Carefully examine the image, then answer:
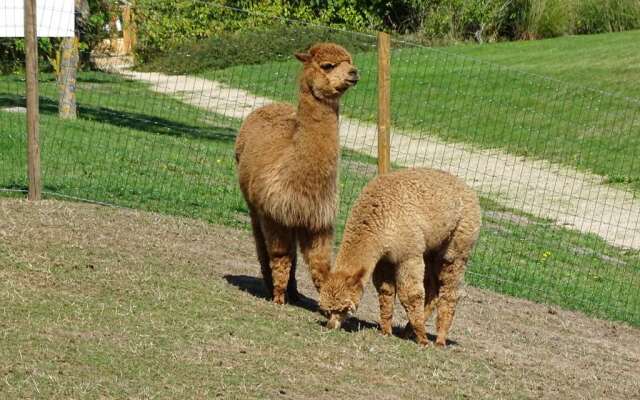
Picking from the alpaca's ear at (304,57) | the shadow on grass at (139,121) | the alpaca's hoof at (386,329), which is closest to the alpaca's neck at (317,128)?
the alpaca's ear at (304,57)

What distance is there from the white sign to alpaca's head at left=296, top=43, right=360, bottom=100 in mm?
4485

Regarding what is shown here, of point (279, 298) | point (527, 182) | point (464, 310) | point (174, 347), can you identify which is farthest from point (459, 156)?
point (174, 347)

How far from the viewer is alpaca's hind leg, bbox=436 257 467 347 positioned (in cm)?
869

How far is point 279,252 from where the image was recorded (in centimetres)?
908

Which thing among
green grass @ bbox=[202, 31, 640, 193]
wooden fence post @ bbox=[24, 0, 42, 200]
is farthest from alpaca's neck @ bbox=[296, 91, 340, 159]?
green grass @ bbox=[202, 31, 640, 193]

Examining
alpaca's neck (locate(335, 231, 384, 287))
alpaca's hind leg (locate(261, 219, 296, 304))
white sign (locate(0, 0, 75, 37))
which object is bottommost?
alpaca's hind leg (locate(261, 219, 296, 304))

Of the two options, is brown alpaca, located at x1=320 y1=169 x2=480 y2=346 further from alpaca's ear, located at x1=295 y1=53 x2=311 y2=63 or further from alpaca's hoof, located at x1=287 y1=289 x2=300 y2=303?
alpaca's hoof, located at x1=287 y1=289 x2=300 y2=303

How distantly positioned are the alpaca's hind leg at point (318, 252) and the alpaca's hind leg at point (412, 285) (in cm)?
78

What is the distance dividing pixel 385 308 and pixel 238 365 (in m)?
1.62

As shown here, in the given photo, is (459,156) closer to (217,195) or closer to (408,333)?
(217,195)

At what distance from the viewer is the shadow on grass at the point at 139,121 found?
19234 millimetres

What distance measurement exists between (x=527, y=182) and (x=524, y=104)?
606 centimetres

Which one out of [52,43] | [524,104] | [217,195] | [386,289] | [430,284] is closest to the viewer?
[386,289]

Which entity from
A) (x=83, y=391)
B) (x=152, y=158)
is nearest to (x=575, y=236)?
(x=152, y=158)
